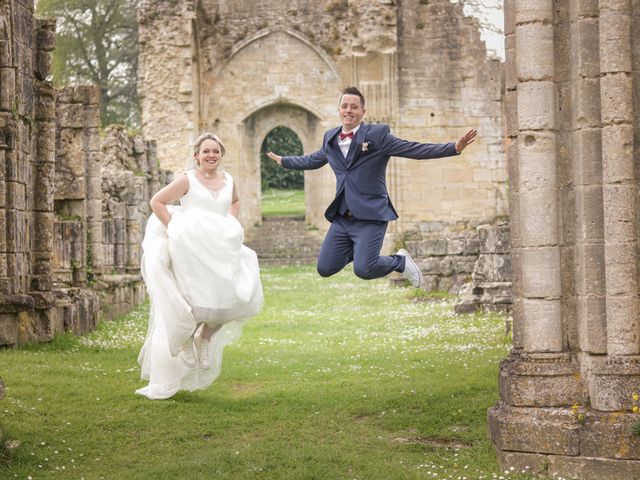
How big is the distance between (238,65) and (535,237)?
23.8m

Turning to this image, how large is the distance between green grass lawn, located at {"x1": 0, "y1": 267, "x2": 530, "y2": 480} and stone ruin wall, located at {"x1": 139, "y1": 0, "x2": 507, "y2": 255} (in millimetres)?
16661

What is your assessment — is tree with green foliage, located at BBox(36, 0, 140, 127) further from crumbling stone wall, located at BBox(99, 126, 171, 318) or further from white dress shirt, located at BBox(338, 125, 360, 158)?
white dress shirt, located at BBox(338, 125, 360, 158)

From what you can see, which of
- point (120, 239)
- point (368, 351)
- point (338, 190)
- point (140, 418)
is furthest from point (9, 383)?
point (120, 239)

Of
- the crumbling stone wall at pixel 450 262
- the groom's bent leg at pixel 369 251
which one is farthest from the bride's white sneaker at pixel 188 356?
the crumbling stone wall at pixel 450 262

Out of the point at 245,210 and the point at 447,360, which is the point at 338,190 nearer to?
the point at 447,360

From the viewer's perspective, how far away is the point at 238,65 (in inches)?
1151

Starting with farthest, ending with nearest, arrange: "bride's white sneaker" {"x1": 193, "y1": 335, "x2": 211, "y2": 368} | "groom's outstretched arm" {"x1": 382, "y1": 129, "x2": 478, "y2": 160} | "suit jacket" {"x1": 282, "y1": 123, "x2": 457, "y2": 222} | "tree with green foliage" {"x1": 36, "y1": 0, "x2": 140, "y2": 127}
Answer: "tree with green foliage" {"x1": 36, "y1": 0, "x2": 140, "y2": 127}
"bride's white sneaker" {"x1": 193, "y1": 335, "x2": 211, "y2": 368}
"suit jacket" {"x1": 282, "y1": 123, "x2": 457, "y2": 222}
"groom's outstretched arm" {"x1": 382, "y1": 129, "x2": 478, "y2": 160}

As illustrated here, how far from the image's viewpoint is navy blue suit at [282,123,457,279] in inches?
304

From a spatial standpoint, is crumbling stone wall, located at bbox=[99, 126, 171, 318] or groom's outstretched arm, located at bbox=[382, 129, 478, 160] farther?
crumbling stone wall, located at bbox=[99, 126, 171, 318]

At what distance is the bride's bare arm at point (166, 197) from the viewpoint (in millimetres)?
7992

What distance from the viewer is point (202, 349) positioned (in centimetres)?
798

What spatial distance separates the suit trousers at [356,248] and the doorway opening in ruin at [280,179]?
2579 centimetres

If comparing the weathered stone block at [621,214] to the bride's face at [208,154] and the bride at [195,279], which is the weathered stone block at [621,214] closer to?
the bride at [195,279]

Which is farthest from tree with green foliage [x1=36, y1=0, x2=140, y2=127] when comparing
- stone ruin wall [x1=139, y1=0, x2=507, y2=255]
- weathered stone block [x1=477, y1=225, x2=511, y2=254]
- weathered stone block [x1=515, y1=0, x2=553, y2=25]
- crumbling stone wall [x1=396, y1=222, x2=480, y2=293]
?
weathered stone block [x1=515, y1=0, x2=553, y2=25]
